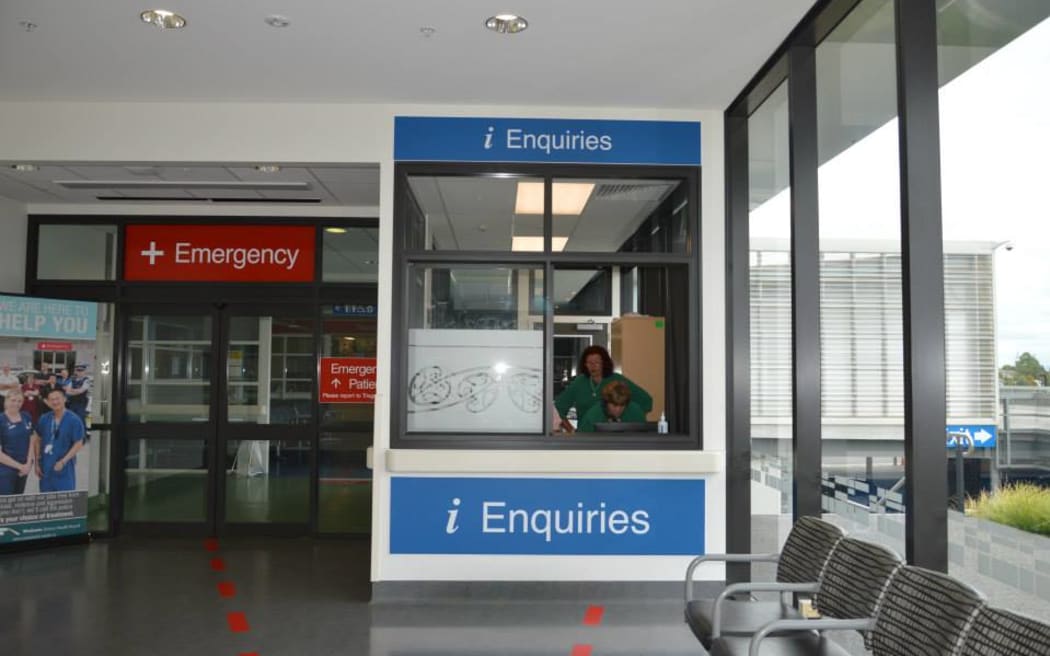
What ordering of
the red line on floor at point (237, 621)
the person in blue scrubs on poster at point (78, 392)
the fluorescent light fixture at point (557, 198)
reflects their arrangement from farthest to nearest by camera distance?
1. the person in blue scrubs on poster at point (78, 392)
2. the fluorescent light fixture at point (557, 198)
3. the red line on floor at point (237, 621)

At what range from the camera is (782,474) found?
15.8 ft

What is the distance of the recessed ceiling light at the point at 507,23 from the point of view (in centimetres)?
416

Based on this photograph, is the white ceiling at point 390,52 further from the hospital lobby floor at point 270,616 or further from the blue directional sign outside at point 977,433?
the hospital lobby floor at point 270,616

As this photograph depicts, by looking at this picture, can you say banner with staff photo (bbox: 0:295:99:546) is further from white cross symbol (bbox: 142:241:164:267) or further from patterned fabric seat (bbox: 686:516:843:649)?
patterned fabric seat (bbox: 686:516:843:649)

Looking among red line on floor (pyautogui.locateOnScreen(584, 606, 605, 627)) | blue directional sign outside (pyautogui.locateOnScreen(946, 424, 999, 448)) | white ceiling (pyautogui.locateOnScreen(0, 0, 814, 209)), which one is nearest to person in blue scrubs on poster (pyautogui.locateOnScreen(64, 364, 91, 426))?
white ceiling (pyautogui.locateOnScreen(0, 0, 814, 209))

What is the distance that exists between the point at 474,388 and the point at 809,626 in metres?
3.23

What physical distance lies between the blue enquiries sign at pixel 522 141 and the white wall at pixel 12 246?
404 centimetres

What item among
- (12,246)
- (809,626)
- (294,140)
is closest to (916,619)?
(809,626)

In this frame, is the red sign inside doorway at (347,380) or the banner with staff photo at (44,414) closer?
the banner with staff photo at (44,414)

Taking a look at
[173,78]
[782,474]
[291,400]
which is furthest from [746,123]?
[291,400]

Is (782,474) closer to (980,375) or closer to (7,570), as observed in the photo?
(980,375)

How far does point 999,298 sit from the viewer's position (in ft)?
9.16

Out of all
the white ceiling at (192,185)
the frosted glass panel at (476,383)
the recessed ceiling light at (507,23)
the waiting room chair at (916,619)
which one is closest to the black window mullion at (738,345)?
the frosted glass panel at (476,383)

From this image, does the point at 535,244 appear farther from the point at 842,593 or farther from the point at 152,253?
the point at 152,253
